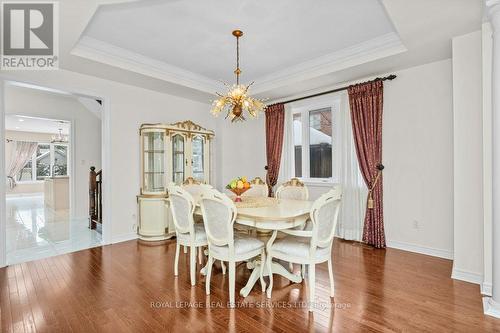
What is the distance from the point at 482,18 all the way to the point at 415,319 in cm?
273

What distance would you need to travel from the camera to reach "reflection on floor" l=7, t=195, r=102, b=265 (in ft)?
11.6

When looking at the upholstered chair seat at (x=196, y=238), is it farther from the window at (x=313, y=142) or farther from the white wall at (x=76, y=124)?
the white wall at (x=76, y=124)

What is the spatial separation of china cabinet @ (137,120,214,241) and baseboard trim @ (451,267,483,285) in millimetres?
3825

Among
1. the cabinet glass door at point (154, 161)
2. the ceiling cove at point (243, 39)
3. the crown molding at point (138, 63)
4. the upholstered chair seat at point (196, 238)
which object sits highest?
the ceiling cove at point (243, 39)

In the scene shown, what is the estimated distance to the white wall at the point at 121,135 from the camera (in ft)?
12.7

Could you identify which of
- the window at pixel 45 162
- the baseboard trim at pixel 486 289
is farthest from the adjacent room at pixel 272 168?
the window at pixel 45 162

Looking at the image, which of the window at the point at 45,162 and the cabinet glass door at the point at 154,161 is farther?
the window at the point at 45,162

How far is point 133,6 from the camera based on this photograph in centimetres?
249

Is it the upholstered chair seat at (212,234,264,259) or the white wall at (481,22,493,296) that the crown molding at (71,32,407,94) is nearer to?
the white wall at (481,22,493,296)

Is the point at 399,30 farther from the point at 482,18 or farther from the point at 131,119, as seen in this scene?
the point at 131,119

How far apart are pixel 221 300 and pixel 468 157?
2.87 meters

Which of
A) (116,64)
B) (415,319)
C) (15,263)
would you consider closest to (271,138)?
(116,64)

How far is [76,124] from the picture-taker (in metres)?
5.73

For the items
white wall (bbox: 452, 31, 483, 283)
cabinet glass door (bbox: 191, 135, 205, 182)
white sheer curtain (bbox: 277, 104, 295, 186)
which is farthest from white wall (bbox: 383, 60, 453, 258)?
cabinet glass door (bbox: 191, 135, 205, 182)
